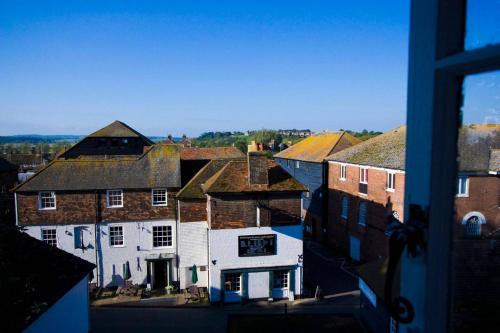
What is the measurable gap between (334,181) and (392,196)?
8492 mm

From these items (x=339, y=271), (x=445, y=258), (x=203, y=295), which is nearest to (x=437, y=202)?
(x=445, y=258)

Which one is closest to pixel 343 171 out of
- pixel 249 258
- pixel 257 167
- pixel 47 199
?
pixel 257 167

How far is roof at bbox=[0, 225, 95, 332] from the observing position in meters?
7.73

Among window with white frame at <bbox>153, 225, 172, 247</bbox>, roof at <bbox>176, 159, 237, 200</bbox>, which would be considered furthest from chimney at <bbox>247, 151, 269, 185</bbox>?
window with white frame at <bbox>153, 225, 172, 247</bbox>

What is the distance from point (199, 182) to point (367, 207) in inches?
452

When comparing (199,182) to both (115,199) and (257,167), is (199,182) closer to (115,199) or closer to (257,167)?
(257,167)

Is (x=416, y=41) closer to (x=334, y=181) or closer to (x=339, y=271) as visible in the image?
(x=339, y=271)

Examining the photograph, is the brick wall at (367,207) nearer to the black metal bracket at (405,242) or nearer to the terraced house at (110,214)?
the terraced house at (110,214)

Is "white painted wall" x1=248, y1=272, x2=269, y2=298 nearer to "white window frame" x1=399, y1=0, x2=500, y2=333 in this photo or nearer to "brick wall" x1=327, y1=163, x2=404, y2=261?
"brick wall" x1=327, y1=163, x2=404, y2=261

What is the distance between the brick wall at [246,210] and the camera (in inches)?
813

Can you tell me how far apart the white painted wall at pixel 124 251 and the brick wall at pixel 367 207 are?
12.9 m

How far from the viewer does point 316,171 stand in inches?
1344

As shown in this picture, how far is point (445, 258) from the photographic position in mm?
1316

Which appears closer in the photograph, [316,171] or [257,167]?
[257,167]
